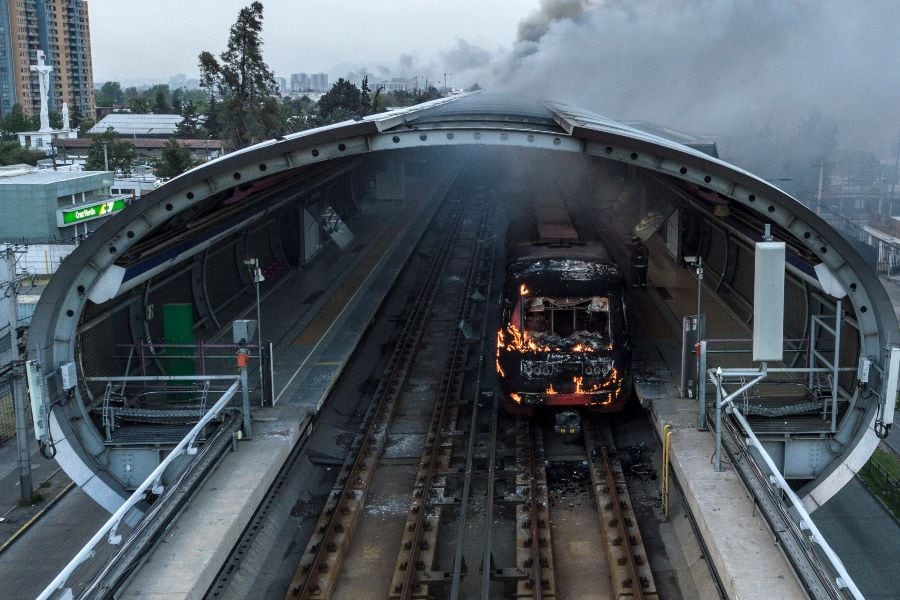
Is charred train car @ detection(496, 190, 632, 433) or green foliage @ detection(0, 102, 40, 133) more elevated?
green foliage @ detection(0, 102, 40, 133)

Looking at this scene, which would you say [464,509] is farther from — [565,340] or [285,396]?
[285,396]

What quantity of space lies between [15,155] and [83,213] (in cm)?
2566

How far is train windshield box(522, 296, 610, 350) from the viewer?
13.0 meters

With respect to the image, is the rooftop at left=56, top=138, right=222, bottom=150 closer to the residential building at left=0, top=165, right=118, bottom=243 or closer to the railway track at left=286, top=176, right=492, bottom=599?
the residential building at left=0, top=165, right=118, bottom=243

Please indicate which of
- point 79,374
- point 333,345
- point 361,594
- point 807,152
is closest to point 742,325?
point 333,345

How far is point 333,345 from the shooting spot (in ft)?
54.3

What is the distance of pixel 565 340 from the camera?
13016mm

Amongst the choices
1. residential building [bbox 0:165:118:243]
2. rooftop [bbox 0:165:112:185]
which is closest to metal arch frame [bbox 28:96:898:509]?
residential building [bbox 0:165:118:243]

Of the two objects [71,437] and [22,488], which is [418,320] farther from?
[71,437]

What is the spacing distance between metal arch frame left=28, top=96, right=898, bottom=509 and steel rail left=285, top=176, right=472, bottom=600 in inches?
110

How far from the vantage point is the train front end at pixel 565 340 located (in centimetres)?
1291

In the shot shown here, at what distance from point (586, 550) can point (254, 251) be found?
1219 cm

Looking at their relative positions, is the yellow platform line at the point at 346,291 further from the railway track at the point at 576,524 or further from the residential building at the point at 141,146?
the residential building at the point at 141,146

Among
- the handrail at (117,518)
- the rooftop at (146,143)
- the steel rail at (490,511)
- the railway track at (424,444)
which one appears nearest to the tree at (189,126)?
the rooftop at (146,143)
